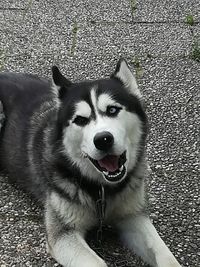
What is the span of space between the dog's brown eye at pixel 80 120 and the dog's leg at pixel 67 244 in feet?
2.06

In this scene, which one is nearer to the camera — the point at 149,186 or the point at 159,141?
the point at 149,186

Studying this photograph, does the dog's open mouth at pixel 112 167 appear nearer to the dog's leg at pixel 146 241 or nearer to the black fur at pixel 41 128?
the black fur at pixel 41 128

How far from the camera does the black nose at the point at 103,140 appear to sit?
3.49 meters

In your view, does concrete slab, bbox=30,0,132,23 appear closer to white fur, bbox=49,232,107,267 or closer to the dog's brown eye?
the dog's brown eye

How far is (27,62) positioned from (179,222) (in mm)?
3456

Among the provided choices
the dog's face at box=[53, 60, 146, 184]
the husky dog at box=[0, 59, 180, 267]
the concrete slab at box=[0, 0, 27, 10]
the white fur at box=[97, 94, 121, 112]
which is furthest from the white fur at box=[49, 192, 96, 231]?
the concrete slab at box=[0, 0, 27, 10]

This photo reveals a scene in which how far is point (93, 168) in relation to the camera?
12.6 ft

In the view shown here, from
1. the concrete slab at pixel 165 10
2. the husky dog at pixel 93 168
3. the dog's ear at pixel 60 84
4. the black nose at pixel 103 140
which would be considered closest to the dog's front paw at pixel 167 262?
the husky dog at pixel 93 168

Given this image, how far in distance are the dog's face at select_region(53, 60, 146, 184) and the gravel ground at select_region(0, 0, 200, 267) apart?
2.13 feet

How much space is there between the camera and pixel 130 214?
3996mm

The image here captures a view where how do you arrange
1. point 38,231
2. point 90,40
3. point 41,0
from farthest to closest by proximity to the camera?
point 41,0 < point 90,40 < point 38,231

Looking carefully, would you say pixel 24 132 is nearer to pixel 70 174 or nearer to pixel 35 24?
pixel 70 174

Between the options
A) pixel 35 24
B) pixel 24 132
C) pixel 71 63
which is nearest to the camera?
pixel 24 132

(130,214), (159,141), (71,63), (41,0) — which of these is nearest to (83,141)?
(130,214)
